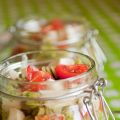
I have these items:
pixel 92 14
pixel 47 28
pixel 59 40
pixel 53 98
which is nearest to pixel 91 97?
pixel 53 98

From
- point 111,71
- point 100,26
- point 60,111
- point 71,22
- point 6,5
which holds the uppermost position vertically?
point 6,5

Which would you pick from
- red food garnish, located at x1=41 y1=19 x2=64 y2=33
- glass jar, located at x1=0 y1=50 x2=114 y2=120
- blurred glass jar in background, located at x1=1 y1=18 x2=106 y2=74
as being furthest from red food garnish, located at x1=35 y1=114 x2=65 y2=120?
red food garnish, located at x1=41 y1=19 x2=64 y2=33

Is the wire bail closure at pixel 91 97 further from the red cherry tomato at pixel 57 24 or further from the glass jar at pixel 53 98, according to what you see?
the red cherry tomato at pixel 57 24

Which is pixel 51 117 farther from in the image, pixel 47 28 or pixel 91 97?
Result: pixel 47 28

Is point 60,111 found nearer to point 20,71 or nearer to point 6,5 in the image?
point 20,71

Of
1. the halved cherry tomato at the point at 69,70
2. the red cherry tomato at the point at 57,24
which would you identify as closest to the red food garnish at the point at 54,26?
the red cherry tomato at the point at 57,24

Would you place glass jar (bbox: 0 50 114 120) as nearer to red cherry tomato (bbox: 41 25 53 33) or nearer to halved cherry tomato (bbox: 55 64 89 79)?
halved cherry tomato (bbox: 55 64 89 79)

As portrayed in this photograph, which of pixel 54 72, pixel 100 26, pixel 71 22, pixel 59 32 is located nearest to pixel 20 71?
pixel 54 72
